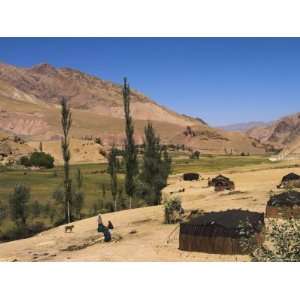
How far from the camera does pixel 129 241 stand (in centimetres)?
3484

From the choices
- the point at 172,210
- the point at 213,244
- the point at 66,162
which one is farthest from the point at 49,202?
the point at 213,244

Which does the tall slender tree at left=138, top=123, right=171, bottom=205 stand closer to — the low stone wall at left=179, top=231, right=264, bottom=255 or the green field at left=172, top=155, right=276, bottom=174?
the low stone wall at left=179, top=231, right=264, bottom=255

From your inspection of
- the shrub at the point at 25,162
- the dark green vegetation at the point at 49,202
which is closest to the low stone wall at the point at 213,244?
the dark green vegetation at the point at 49,202

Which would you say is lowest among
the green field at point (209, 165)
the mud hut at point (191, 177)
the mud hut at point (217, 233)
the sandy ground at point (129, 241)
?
the sandy ground at point (129, 241)

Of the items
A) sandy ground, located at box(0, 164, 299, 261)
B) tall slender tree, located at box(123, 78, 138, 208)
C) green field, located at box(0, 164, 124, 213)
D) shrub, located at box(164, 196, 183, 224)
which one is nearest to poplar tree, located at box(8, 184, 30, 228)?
sandy ground, located at box(0, 164, 299, 261)

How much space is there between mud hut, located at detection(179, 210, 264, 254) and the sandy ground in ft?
1.99

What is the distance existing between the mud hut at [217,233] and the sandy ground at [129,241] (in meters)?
0.61

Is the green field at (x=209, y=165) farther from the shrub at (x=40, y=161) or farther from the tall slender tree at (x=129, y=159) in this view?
the tall slender tree at (x=129, y=159)

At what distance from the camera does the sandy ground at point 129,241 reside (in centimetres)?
2983

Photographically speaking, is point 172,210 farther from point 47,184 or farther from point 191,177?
point 47,184

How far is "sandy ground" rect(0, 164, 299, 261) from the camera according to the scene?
97.9ft
